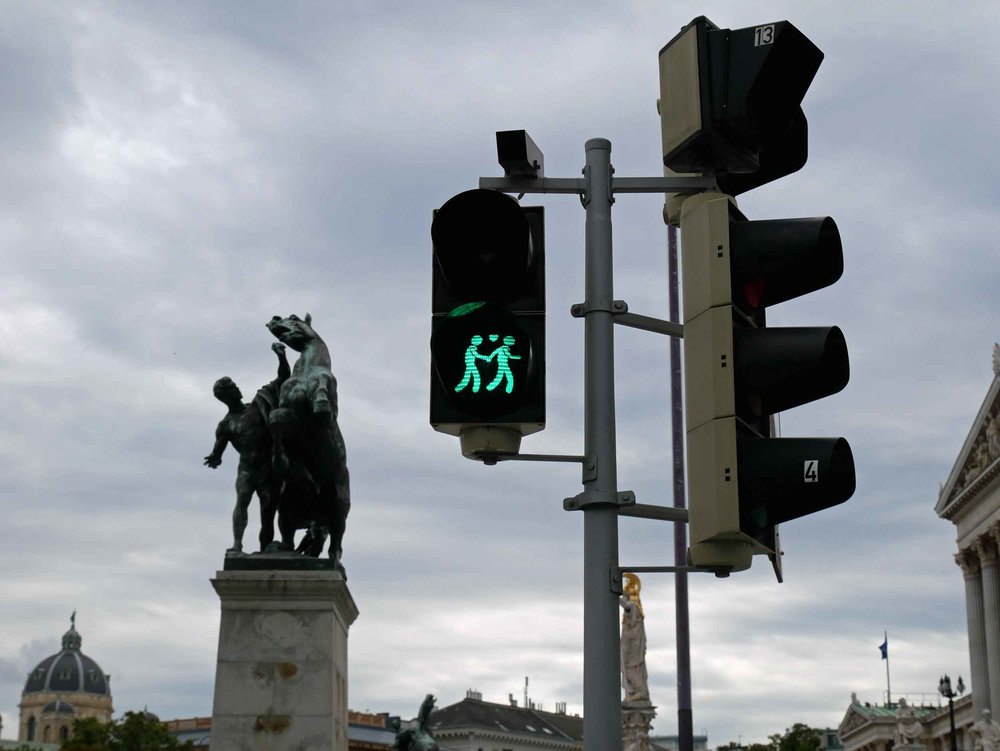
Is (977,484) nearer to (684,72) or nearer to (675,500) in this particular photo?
(675,500)

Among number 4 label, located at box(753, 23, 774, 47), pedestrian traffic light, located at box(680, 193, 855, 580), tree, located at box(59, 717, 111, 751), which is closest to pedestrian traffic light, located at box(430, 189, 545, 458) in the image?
pedestrian traffic light, located at box(680, 193, 855, 580)

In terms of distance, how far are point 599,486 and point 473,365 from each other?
677 millimetres

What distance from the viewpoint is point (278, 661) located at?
1534cm

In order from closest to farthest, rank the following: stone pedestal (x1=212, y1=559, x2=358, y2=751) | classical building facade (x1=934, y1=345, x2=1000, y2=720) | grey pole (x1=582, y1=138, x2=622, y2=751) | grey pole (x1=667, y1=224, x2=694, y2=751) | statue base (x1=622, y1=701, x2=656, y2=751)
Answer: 1. grey pole (x1=582, y1=138, x2=622, y2=751)
2. stone pedestal (x1=212, y1=559, x2=358, y2=751)
3. grey pole (x1=667, y1=224, x2=694, y2=751)
4. statue base (x1=622, y1=701, x2=656, y2=751)
5. classical building facade (x1=934, y1=345, x2=1000, y2=720)

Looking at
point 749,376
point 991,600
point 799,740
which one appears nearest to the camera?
point 749,376

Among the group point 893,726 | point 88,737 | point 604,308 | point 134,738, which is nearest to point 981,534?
point 893,726

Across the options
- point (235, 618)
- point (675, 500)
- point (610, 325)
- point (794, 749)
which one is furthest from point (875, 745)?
point (610, 325)

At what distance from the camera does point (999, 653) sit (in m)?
92.4

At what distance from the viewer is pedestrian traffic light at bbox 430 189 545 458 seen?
5.54m

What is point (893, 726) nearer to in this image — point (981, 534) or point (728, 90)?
point (981, 534)

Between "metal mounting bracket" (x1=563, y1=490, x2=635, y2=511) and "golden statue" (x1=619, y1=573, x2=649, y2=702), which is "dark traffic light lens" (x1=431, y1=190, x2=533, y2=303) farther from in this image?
"golden statue" (x1=619, y1=573, x2=649, y2=702)

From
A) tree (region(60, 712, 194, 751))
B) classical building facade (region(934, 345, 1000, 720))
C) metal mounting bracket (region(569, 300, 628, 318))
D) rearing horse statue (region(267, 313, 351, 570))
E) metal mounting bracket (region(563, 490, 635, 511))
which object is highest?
classical building facade (region(934, 345, 1000, 720))

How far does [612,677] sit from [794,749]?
121 meters

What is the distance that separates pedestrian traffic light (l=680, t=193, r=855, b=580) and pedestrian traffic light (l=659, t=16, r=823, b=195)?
0.34m
